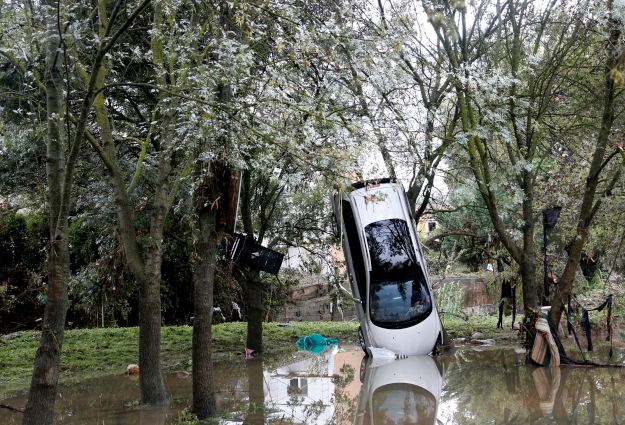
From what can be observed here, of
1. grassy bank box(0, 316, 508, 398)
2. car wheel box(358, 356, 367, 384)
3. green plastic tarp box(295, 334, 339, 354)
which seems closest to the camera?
car wheel box(358, 356, 367, 384)

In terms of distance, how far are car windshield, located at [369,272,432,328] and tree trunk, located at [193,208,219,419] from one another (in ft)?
22.9

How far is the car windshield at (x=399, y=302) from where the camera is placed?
15031mm

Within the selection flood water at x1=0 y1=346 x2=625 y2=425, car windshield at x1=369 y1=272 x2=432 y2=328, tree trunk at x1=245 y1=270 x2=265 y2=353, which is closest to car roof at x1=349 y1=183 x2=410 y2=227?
car windshield at x1=369 y1=272 x2=432 y2=328

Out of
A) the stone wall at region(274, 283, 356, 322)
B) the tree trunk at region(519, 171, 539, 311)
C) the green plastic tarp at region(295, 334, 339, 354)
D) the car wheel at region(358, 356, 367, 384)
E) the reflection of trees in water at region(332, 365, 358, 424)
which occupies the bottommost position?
the reflection of trees in water at region(332, 365, 358, 424)

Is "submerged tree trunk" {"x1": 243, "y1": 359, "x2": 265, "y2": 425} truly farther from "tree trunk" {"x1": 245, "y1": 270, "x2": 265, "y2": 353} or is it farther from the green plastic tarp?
the green plastic tarp

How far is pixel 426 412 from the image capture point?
9414 mm

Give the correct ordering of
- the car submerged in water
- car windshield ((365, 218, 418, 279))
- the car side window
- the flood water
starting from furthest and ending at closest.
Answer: the car side window
car windshield ((365, 218, 418, 279))
the car submerged in water
the flood water

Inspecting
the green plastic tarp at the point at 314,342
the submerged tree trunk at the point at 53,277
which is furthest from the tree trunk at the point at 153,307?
the green plastic tarp at the point at 314,342

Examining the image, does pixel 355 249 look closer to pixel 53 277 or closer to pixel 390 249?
pixel 390 249

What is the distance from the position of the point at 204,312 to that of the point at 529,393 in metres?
5.37

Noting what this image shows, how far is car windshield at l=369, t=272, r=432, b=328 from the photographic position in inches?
592

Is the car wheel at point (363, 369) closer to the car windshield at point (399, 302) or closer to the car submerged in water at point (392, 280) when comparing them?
the car submerged in water at point (392, 280)

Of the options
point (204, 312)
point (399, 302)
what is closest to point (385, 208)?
point (399, 302)

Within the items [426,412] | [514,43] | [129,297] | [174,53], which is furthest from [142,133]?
[129,297]
